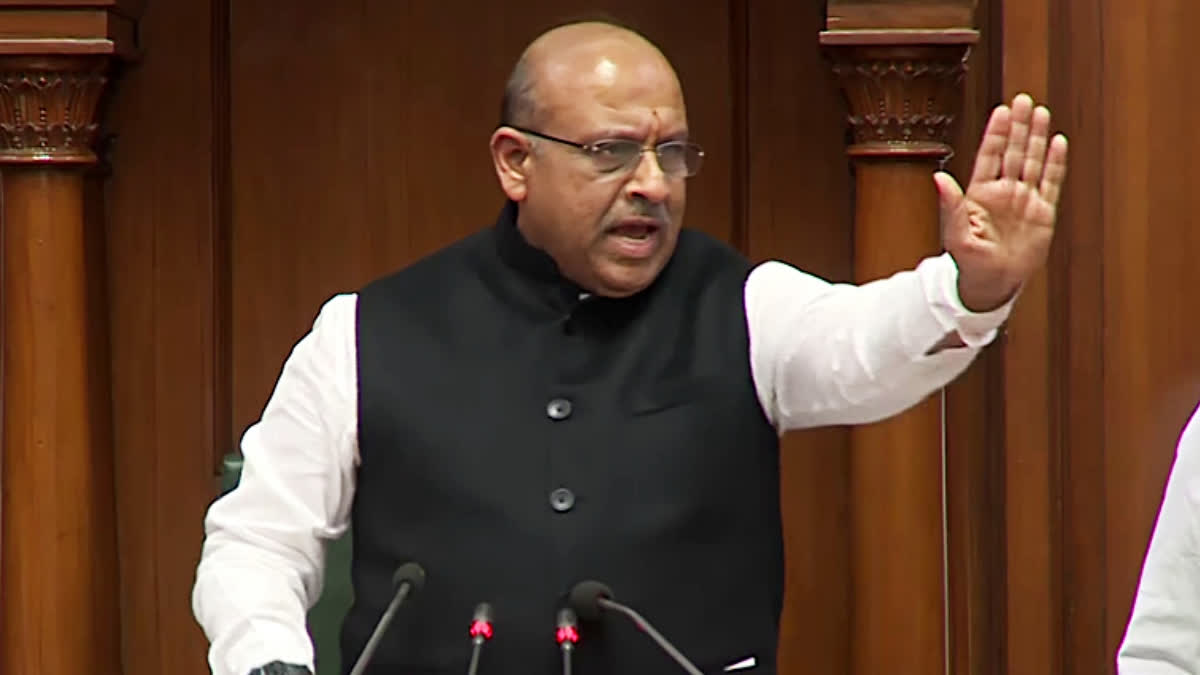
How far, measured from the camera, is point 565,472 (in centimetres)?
256

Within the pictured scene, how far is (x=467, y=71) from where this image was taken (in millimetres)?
3598

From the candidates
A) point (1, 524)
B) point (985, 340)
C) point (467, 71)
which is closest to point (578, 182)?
point (985, 340)

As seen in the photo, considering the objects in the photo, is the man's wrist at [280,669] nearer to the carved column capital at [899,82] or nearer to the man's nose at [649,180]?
the man's nose at [649,180]

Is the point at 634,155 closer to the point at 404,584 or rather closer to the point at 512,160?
the point at 512,160

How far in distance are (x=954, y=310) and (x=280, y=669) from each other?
759 mm

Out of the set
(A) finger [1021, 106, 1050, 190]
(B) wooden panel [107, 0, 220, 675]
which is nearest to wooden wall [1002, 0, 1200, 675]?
(A) finger [1021, 106, 1050, 190]

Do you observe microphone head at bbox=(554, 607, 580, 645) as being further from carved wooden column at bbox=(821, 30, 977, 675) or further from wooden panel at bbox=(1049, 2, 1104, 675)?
wooden panel at bbox=(1049, 2, 1104, 675)

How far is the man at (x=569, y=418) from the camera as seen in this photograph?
251 centimetres

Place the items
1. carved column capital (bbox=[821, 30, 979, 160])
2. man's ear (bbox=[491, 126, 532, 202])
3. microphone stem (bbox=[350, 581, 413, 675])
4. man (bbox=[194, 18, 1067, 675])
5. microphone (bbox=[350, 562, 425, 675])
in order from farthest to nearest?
carved column capital (bbox=[821, 30, 979, 160]), man's ear (bbox=[491, 126, 532, 202]), man (bbox=[194, 18, 1067, 675]), microphone (bbox=[350, 562, 425, 675]), microphone stem (bbox=[350, 581, 413, 675])

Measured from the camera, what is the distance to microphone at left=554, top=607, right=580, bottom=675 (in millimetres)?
2232

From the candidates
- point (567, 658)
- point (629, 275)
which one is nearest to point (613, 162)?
point (629, 275)

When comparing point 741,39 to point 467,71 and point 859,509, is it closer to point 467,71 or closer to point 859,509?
point 467,71

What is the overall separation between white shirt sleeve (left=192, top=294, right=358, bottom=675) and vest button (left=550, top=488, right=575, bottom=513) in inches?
10.1

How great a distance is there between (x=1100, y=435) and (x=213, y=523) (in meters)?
1.37
